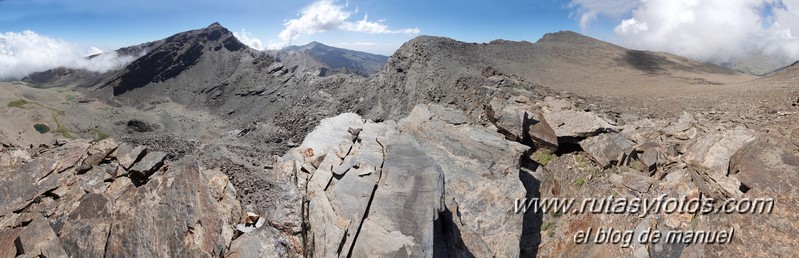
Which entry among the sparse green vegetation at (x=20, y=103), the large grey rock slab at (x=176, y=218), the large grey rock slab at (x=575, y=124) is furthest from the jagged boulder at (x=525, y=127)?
the sparse green vegetation at (x=20, y=103)

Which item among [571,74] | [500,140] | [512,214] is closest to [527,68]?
[571,74]

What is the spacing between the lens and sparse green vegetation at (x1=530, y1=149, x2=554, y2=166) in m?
13.1

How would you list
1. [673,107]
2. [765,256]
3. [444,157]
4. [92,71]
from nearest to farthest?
1. [765,256]
2. [444,157]
3. [673,107]
4. [92,71]

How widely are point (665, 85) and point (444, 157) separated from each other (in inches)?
1314

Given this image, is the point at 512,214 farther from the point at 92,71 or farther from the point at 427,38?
the point at 92,71

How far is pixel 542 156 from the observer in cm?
1319

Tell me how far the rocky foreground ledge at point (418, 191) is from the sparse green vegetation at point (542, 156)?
43 mm

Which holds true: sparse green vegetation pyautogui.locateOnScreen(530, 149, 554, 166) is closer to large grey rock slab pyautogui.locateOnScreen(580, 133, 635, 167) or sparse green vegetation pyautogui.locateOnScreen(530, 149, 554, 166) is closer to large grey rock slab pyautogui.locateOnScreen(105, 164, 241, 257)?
large grey rock slab pyautogui.locateOnScreen(580, 133, 635, 167)

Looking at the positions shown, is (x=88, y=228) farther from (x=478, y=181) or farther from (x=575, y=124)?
(x=575, y=124)

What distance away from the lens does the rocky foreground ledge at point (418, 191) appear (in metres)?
8.22

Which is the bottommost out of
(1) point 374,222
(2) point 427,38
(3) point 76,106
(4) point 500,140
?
(3) point 76,106

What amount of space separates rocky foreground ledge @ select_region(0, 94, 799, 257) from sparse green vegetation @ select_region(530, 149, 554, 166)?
4 cm

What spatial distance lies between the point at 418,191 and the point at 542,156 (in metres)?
6.26

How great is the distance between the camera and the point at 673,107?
23.1m
